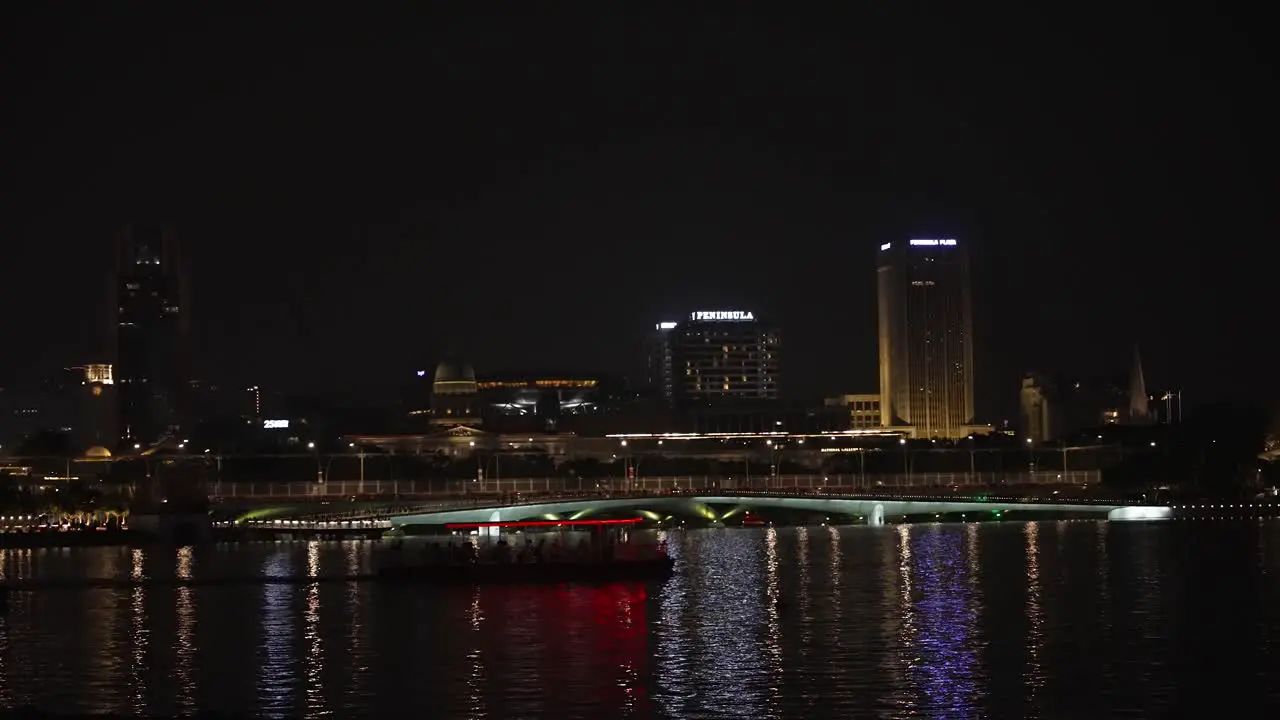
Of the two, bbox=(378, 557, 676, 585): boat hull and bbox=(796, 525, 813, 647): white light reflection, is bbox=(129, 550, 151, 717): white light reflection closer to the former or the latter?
bbox=(378, 557, 676, 585): boat hull

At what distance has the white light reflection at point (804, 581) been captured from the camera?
210 feet

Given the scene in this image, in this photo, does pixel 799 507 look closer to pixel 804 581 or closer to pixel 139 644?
pixel 804 581

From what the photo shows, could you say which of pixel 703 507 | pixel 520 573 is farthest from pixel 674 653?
pixel 703 507

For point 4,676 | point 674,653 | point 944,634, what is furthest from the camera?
point 944,634

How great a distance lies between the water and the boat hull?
243 cm

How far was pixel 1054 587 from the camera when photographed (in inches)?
3265

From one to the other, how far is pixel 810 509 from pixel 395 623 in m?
104

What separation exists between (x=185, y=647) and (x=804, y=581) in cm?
3397

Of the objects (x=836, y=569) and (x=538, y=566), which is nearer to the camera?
(x=538, y=566)

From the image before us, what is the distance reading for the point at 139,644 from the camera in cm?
6269

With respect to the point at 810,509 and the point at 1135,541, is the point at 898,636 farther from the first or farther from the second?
the point at 810,509

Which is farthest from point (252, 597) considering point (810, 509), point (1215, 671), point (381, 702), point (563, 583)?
point (810, 509)

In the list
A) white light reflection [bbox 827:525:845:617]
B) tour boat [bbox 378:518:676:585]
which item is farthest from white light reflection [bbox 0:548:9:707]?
tour boat [bbox 378:518:676:585]

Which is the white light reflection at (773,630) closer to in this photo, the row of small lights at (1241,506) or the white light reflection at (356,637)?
the white light reflection at (356,637)
